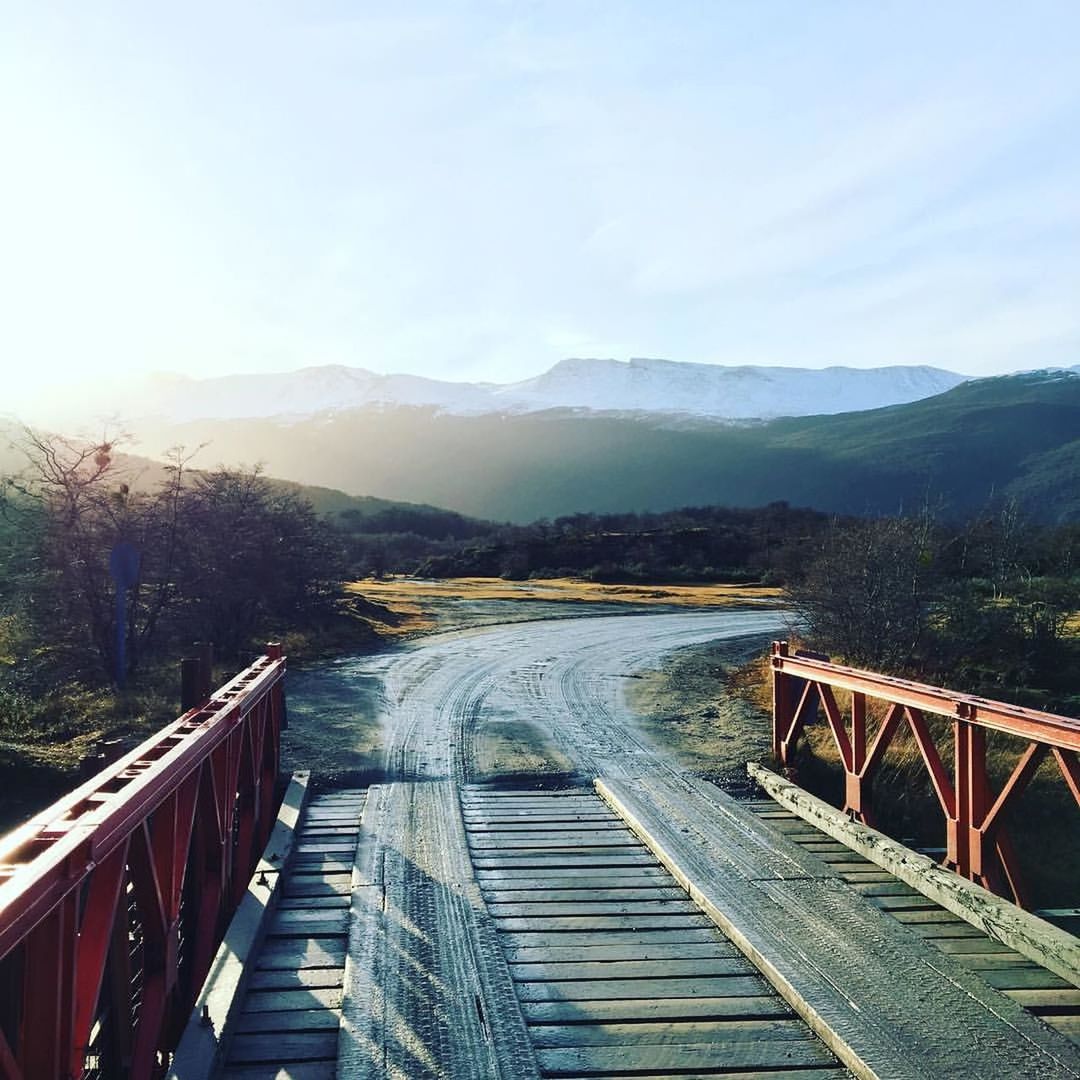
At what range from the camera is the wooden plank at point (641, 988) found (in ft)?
12.5

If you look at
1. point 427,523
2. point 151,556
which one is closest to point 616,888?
point 151,556

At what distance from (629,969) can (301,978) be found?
1360 millimetres

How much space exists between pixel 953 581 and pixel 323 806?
37.8ft

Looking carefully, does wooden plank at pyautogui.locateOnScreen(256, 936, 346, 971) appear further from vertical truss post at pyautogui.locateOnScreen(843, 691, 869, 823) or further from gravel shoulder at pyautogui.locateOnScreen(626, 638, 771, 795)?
gravel shoulder at pyautogui.locateOnScreen(626, 638, 771, 795)

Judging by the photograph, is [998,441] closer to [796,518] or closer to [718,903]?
[796,518]

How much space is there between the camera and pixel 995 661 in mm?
14570

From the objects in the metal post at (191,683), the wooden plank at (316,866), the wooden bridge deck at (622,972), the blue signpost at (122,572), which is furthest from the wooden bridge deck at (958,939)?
the blue signpost at (122,572)

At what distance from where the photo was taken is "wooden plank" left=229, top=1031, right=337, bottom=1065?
3.36 m

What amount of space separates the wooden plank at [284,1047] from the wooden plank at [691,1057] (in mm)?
764

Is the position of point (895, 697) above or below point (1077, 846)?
above

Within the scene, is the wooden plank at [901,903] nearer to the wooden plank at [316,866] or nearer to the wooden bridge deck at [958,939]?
the wooden bridge deck at [958,939]

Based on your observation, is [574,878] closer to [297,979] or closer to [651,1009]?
[651,1009]

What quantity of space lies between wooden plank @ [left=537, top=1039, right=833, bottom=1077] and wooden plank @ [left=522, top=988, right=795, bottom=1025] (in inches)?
8.4

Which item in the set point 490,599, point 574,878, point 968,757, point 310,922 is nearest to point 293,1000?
point 310,922
